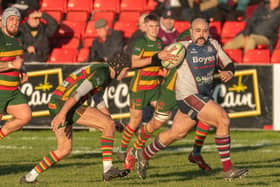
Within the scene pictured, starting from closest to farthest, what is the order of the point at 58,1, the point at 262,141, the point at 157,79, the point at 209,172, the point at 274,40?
the point at 209,172
the point at 157,79
the point at 262,141
the point at 274,40
the point at 58,1

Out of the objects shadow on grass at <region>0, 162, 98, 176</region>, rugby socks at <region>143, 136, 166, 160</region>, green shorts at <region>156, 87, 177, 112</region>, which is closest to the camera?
rugby socks at <region>143, 136, 166, 160</region>

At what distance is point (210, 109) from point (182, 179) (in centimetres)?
113

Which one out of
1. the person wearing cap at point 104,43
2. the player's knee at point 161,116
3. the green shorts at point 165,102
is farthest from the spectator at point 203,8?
the player's knee at point 161,116

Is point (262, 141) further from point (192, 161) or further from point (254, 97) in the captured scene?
point (192, 161)

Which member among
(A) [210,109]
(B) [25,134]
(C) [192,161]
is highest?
(A) [210,109]

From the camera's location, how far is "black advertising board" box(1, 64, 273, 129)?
67.4ft

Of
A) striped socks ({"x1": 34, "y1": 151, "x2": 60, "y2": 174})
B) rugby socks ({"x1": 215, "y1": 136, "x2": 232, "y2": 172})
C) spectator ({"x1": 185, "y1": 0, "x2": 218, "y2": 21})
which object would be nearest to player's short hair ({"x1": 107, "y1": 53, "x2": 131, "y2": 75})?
striped socks ({"x1": 34, "y1": 151, "x2": 60, "y2": 174})

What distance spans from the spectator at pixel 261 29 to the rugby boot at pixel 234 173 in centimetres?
862

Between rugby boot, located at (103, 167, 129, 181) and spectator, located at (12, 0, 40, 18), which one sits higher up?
spectator, located at (12, 0, 40, 18)

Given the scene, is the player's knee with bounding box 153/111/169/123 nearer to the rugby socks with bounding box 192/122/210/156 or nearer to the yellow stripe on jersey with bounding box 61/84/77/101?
the rugby socks with bounding box 192/122/210/156

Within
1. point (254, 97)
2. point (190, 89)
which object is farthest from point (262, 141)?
point (190, 89)

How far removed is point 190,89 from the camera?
14297mm

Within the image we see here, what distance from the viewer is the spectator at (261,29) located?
2206 centimetres

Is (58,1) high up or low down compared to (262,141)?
up
